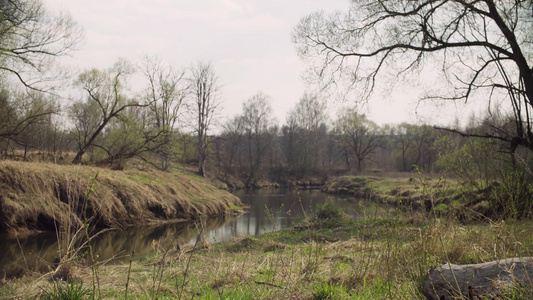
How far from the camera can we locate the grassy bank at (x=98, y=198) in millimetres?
11430

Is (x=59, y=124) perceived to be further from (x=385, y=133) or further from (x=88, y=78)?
(x=385, y=133)

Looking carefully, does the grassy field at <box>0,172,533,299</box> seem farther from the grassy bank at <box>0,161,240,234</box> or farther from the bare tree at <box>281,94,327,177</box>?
the bare tree at <box>281,94,327,177</box>

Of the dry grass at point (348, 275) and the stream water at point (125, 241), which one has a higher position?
the dry grass at point (348, 275)

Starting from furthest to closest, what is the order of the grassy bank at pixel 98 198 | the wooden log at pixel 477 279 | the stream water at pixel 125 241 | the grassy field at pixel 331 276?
1. the grassy bank at pixel 98 198
2. the stream water at pixel 125 241
3. the grassy field at pixel 331 276
4. the wooden log at pixel 477 279

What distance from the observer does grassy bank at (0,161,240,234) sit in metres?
11.4

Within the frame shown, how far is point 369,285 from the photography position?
416cm

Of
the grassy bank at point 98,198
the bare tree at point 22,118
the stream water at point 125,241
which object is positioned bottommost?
the stream water at point 125,241

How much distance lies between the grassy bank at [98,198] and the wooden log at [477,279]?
6663mm

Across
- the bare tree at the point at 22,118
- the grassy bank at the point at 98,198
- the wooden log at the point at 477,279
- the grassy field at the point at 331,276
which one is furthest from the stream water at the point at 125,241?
the bare tree at the point at 22,118

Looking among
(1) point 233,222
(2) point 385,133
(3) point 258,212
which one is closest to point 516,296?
(1) point 233,222

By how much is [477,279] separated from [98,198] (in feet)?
43.4

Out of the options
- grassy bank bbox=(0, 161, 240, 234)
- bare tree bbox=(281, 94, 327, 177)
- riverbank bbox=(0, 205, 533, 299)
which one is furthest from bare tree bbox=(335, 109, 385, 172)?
riverbank bbox=(0, 205, 533, 299)

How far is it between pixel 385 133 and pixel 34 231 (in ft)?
156

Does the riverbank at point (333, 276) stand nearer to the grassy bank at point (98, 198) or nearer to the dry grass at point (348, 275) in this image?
the dry grass at point (348, 275)
